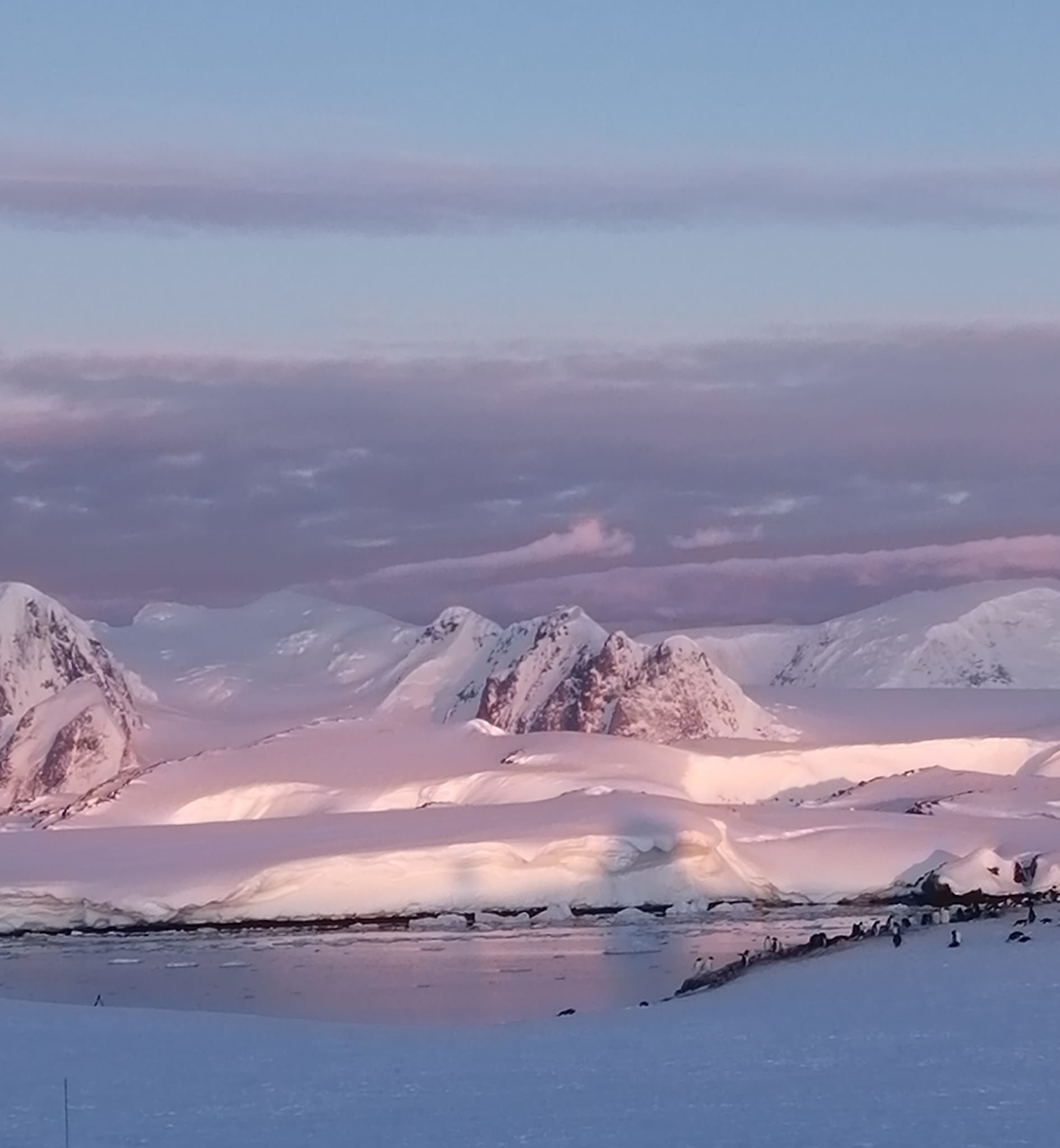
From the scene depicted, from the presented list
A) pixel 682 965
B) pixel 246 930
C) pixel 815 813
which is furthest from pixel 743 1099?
pixel 815 813

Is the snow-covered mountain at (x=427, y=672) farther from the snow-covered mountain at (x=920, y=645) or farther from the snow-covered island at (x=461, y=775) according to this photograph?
the snow-covered mountain at (x=920, y=645)

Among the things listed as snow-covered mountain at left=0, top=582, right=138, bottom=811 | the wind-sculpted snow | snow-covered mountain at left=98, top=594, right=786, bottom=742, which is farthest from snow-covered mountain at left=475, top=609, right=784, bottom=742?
the wind-sculpted snow

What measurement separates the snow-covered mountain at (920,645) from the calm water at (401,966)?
48.8 meters

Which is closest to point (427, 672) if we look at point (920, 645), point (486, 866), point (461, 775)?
point (461, 775)

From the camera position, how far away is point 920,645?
7950cm

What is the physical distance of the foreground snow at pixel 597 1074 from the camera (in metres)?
9.36

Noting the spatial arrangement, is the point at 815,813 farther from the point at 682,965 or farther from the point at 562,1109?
the point at 562,1109

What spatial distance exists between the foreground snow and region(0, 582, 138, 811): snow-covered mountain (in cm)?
3040

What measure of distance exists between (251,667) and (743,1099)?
57.2 metres

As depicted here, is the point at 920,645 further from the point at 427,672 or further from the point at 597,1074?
the point at 597,1074

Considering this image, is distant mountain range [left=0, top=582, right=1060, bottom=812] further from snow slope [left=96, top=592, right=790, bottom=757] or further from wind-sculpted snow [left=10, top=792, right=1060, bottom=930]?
wind-sculpted snow [left=10, top=792, right=1060, bottom=930]

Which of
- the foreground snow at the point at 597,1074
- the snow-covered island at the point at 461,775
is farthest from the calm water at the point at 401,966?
the foreground snow at the point at 597,1074

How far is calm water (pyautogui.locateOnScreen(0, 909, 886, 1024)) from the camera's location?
19.7 metres

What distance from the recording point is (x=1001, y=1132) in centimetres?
871
